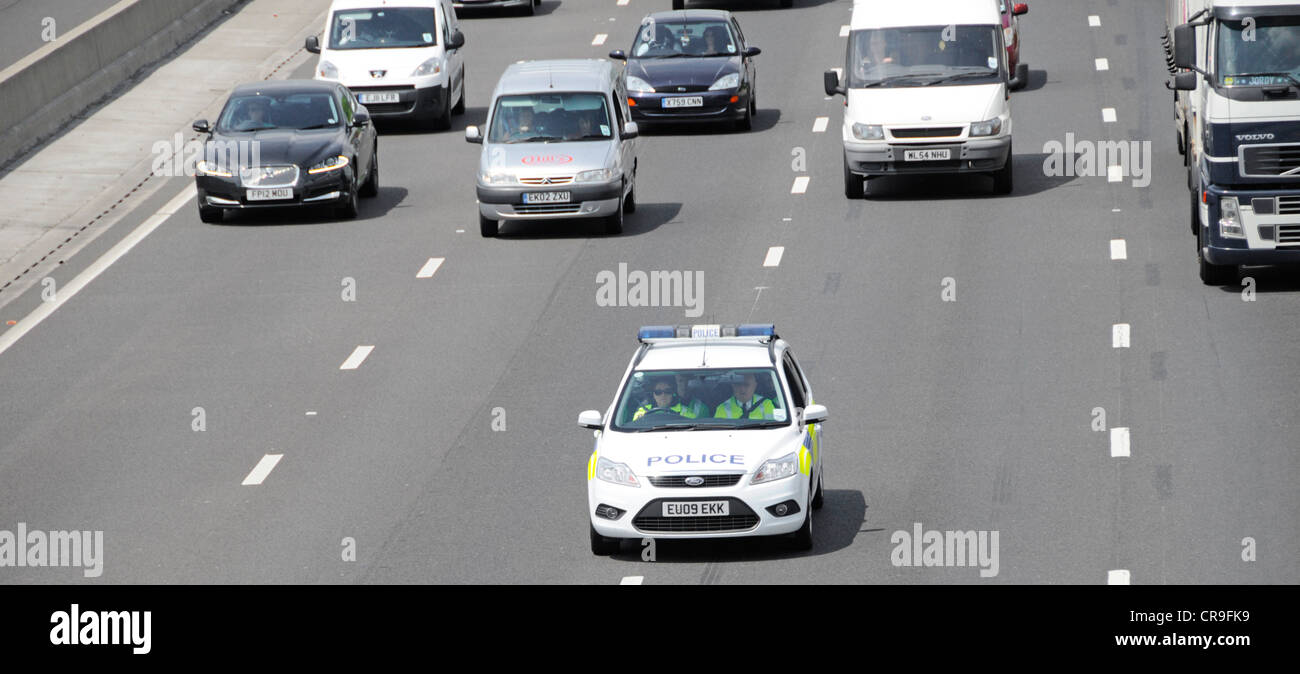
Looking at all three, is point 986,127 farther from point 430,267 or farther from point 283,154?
point 283,154

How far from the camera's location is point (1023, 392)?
18.2 meters

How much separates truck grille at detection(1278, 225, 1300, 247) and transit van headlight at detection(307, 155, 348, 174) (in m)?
11.6

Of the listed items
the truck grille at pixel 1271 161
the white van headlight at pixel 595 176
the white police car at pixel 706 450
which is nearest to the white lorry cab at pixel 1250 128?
the truck grille at pixel 1271 161

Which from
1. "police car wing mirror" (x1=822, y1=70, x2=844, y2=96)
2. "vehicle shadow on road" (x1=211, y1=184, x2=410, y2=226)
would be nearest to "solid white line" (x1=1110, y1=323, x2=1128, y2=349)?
"police car wing mirror" (x1=822, y1=70, x2=844, y2=96)

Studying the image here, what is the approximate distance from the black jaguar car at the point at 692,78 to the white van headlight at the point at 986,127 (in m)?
5.35

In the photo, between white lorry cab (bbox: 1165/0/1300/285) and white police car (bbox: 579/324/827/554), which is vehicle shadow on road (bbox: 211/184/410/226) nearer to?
white lorry cab (bbox: 1165/0/1300/285)

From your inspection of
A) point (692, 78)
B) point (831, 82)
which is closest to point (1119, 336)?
point (831, 82)

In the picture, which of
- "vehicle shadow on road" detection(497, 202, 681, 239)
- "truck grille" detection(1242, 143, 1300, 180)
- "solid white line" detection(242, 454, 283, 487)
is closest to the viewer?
"solid white line" detection(242, 454, 283, 487)

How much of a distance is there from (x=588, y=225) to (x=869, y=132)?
378cm

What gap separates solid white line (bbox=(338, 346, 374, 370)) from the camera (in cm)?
1988

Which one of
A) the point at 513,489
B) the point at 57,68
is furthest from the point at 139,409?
the point at 57,68

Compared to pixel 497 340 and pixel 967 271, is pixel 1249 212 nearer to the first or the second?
pixel 967 271

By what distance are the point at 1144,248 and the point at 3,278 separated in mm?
13232

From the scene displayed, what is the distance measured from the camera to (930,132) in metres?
→ 25.9
